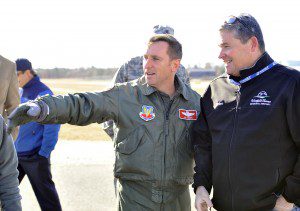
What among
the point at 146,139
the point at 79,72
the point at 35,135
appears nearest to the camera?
the point at 146,139

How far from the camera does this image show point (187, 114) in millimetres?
3588

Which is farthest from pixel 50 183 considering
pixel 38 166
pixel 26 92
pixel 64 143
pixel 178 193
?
pixel 64 143

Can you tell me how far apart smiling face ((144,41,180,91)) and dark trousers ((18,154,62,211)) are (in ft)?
7.98

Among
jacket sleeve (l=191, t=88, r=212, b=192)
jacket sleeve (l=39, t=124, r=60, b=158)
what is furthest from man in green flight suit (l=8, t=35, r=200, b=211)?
jacket sleeve (l=39, t=124, r=60, b=158)

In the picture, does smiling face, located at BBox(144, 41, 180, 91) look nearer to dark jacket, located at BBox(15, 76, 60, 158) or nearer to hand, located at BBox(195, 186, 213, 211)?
hand, located at BBox(195, 186, 213, 211)

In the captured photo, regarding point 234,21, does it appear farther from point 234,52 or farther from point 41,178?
point 41,178

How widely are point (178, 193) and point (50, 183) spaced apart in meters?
2.48

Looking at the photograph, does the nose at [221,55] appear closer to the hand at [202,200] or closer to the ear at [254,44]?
the ear at [254,44]

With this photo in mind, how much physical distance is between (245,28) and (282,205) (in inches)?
46.5

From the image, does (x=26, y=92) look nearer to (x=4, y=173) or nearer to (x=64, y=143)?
(x=4, y=173)

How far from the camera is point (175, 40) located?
3.82m

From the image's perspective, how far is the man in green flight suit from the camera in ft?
11.2

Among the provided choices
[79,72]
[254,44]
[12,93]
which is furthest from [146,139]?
[79,72]

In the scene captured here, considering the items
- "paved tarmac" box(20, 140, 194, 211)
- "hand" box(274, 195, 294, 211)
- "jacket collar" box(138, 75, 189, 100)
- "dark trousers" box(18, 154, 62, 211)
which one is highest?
"jacket collar" box(138, 75, 189, 100)
